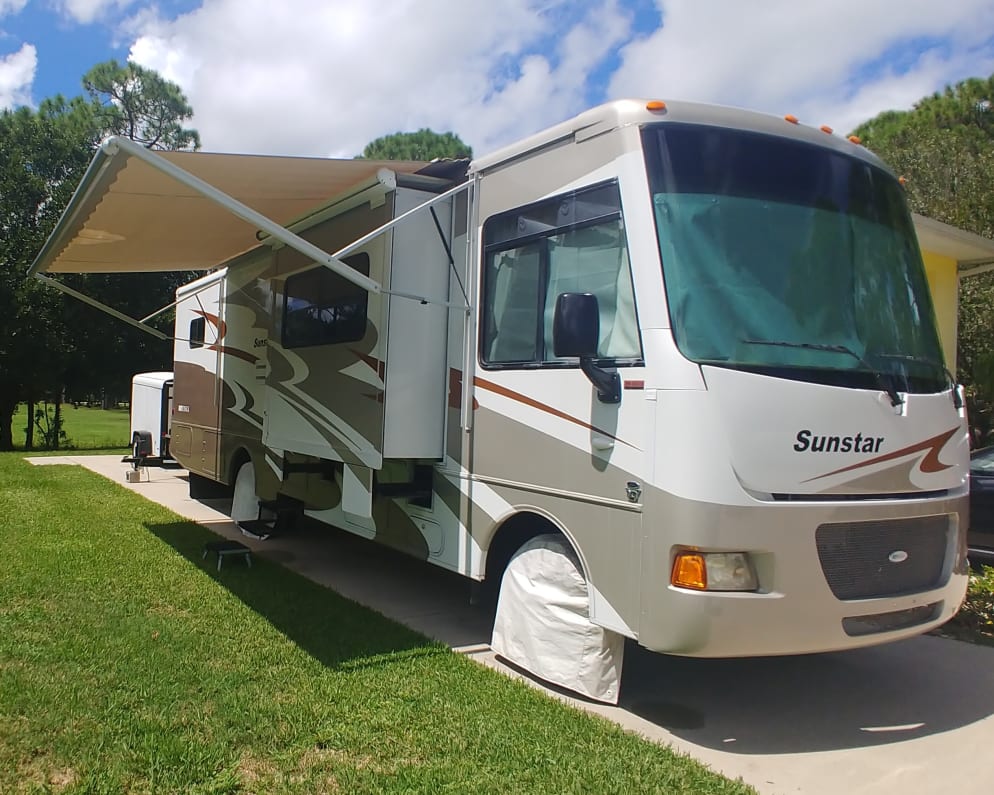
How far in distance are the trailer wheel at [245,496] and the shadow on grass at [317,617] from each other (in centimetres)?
81

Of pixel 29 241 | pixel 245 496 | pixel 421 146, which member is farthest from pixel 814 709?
pixel 421 146

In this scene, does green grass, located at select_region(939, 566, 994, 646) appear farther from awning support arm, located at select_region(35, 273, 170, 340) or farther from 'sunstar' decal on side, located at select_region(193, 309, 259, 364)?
awning support arm, located at select_region(35, 273, 170, 340)

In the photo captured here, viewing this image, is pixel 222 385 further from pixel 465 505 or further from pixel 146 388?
pixel 146 388

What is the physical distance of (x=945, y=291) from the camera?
9.55 metres

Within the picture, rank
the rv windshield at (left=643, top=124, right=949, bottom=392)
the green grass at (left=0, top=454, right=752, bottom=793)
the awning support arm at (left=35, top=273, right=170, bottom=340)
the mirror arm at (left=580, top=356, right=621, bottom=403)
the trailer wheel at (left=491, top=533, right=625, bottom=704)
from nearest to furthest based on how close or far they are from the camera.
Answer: the green grass at (left=0, top=454, right=752, bottom=793) < the rv windshield at (left=643, top=124, right=949, bottom=392) < the mirror arm at (left=580, top=356, right=621, bottom=403) < the trailer wheel at (left=491, top=533, right=625, bottom=704) < the awning support arm at (left=35, top=273, right=170, bottom=340)

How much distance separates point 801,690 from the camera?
4.61m

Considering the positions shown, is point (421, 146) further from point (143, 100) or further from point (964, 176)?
point (964, 176)

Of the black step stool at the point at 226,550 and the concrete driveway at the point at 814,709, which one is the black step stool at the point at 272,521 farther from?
the concrete driveway at the point at 814,709

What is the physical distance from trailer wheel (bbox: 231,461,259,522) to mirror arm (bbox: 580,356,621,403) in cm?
515

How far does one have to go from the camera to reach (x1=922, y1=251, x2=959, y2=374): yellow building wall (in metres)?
9.34

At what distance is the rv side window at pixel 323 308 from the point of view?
5762 millimetres

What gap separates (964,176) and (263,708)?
1526cm

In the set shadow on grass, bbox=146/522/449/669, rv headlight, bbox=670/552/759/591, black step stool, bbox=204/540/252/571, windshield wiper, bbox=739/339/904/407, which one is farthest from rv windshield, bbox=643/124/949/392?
black step stool, bbox=204/540/252/571

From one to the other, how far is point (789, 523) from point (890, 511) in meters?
0.64
